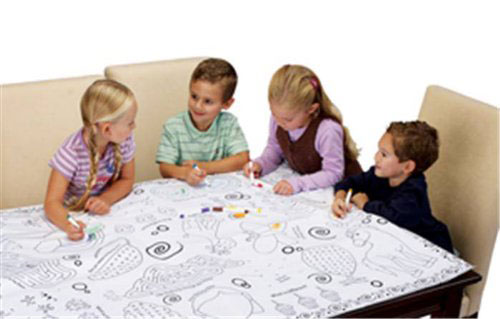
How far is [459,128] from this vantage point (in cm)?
302

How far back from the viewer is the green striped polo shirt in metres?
3.26

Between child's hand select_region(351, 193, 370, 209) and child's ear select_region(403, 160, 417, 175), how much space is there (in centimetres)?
19

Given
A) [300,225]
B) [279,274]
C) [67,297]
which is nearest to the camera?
[67,297]

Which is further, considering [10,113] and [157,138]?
[157,138]

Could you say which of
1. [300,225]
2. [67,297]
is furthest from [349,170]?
[67,297]

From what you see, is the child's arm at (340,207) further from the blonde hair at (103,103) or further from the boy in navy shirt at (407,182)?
the blonde hair at (103,103)

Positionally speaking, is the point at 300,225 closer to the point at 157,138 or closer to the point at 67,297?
the point at 67,297

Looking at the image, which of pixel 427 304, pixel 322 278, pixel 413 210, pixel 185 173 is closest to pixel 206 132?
pixel 185 173

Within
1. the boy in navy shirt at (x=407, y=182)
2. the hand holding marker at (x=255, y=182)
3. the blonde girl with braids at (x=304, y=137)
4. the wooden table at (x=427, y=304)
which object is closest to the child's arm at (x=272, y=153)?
the blonde girl with braids at (x=304, y=137)

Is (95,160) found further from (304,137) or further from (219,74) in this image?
(304,137)

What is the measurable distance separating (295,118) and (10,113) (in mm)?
1248

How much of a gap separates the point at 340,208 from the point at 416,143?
381 mm

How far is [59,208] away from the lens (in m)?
2.69

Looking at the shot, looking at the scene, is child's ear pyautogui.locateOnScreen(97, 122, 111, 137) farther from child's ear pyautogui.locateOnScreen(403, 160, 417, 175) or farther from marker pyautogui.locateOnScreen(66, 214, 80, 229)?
child's ear pyautogui.locateOnScreen(403, 160, 417, 175)
